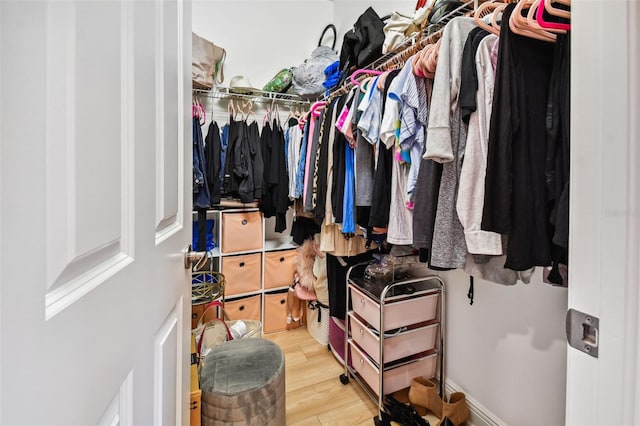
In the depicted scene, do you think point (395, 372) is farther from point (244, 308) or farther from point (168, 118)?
point (168, 118)

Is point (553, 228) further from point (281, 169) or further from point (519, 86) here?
point (281, 169)

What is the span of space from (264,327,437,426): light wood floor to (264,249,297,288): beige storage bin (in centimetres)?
48

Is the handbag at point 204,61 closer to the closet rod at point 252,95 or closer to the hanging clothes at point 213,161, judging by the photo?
the closet rod at point 252,95

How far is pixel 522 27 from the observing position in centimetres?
66

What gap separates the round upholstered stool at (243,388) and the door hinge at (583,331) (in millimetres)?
920

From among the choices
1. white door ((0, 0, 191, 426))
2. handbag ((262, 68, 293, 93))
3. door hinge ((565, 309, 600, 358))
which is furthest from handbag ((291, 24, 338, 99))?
door hinge ((565, 309, 600, 358))

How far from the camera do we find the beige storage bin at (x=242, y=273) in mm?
2066

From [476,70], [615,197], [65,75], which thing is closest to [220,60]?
[476,70]

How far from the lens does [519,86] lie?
0.68 meters

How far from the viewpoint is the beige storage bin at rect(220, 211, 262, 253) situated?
81.0 inches

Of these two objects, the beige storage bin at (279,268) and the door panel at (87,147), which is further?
the beige storage bin at (279,268)

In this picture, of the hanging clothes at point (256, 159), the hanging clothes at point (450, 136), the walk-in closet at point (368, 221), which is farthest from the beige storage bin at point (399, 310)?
the hanging clothes at point (256, 159)

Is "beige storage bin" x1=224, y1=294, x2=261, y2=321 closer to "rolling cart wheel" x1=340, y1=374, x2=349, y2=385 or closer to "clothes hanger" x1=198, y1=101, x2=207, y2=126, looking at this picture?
"rolling cart wheel" x1=340, y1=374, x2=349, y2=385

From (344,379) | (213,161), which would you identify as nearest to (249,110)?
(213,161)
